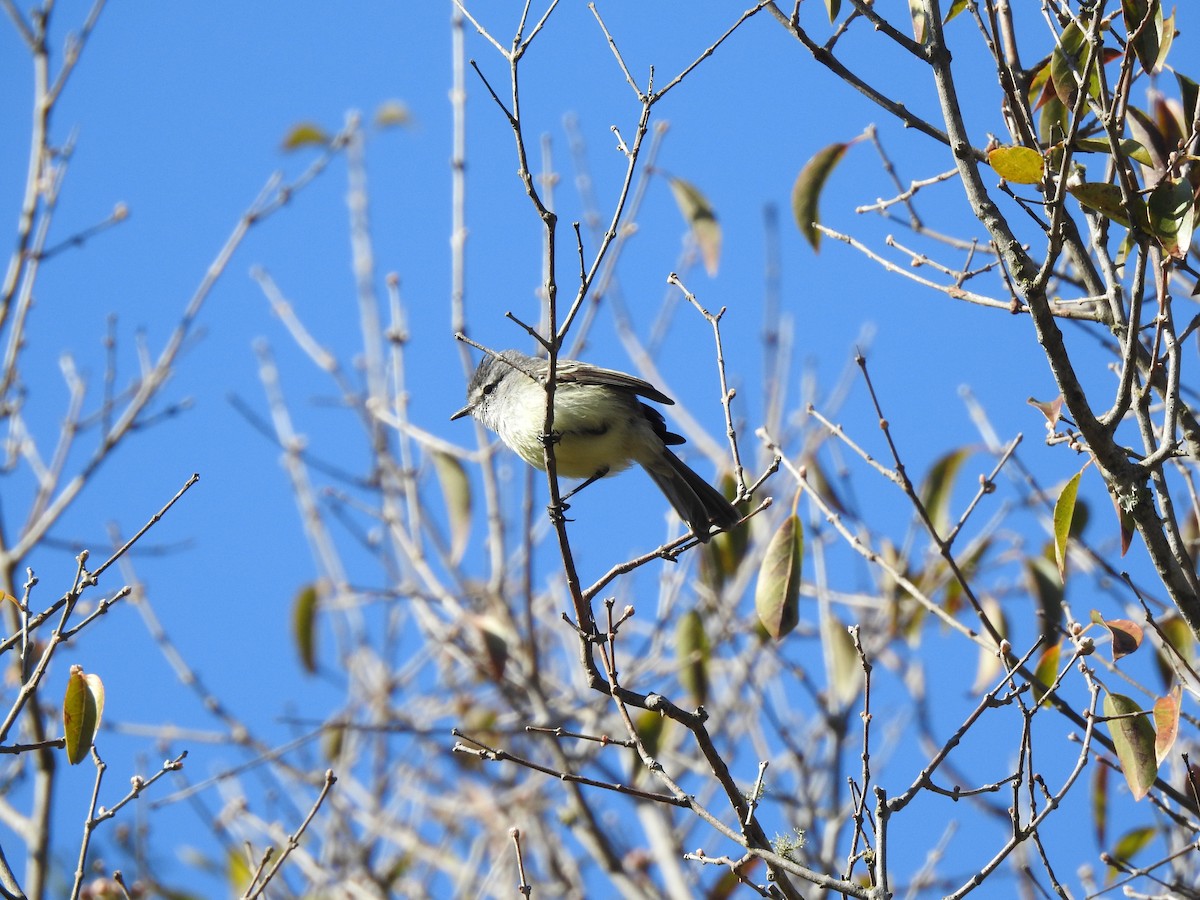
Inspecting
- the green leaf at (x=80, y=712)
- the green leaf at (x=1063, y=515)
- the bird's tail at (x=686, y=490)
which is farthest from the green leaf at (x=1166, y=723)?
the bird's tail at (x=686, y=490)

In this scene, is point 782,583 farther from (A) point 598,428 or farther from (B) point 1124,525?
(A) point 598,428

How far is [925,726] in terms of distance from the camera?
6965 mm

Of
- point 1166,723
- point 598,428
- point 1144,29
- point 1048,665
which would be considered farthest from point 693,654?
point 1144,29

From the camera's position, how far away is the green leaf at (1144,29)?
320cm

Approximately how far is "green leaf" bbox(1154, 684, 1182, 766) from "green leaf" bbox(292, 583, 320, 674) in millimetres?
4790

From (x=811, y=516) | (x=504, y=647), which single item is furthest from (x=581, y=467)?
(x=811, y=516)

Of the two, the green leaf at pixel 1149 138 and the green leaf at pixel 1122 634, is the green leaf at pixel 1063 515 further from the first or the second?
the green leaf at pixel 1149 138

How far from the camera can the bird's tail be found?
5578mm

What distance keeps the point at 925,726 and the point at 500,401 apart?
317 centimetres

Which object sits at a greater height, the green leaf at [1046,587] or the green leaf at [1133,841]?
the green leaf at [1046,587]

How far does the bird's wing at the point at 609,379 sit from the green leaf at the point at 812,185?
39.7 inches

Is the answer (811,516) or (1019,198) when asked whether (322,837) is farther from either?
(1019,198)

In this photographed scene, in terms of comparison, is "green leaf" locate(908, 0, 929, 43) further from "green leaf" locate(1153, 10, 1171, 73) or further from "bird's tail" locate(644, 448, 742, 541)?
"bird's tail" locate(644, 448, 742, 541)

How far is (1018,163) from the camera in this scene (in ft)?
9.95
